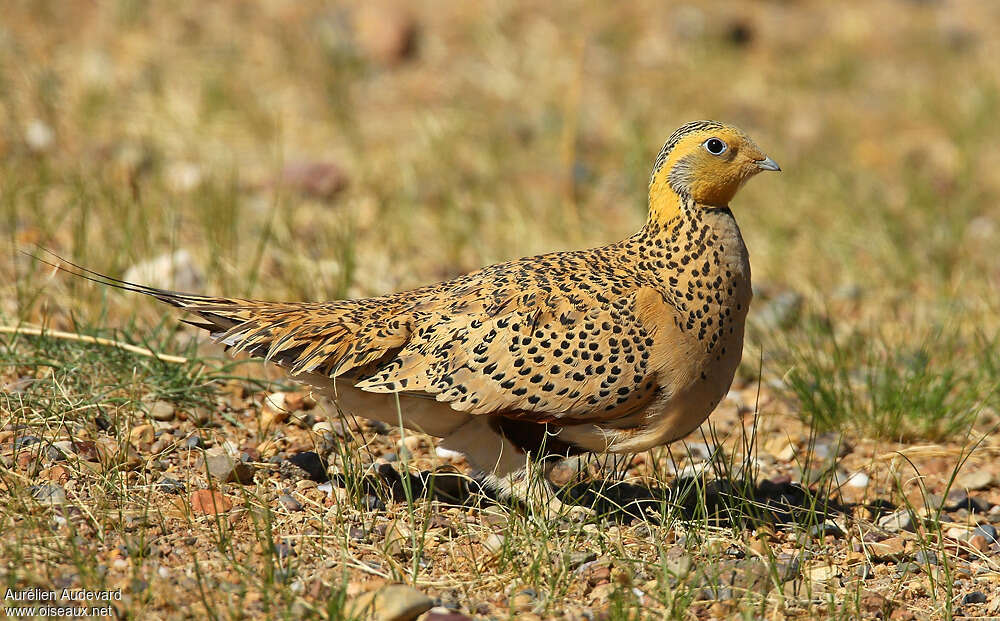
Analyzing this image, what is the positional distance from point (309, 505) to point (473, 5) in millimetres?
7946

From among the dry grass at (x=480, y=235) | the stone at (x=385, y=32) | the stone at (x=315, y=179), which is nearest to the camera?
the dry grass at (x=480, y=235)

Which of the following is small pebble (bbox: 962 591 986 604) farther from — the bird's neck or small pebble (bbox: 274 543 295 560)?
small pebble (bbox: 274 543 295 560)

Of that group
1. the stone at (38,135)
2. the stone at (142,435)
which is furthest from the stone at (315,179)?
the stone at (142,435)

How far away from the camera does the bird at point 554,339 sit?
418cm

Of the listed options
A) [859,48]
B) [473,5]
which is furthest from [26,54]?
[859,48]

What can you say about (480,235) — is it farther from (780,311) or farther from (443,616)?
(443,616)

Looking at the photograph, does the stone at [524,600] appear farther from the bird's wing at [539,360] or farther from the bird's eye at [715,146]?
the bird's eye at [715,146]

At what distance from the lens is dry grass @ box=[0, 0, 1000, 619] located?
399 cm

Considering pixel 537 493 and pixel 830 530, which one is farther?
pixel 830 530

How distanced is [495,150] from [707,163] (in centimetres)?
443

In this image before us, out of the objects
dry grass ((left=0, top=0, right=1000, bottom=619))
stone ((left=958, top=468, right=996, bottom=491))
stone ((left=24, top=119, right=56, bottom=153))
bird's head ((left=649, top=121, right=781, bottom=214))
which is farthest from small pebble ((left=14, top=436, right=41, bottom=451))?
stone ((left=24, top=119, right=56, bottom=153))

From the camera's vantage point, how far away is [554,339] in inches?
167

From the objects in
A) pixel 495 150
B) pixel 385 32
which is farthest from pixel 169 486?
pixel 385 32

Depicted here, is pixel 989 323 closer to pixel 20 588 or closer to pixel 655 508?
pixel 655 508
